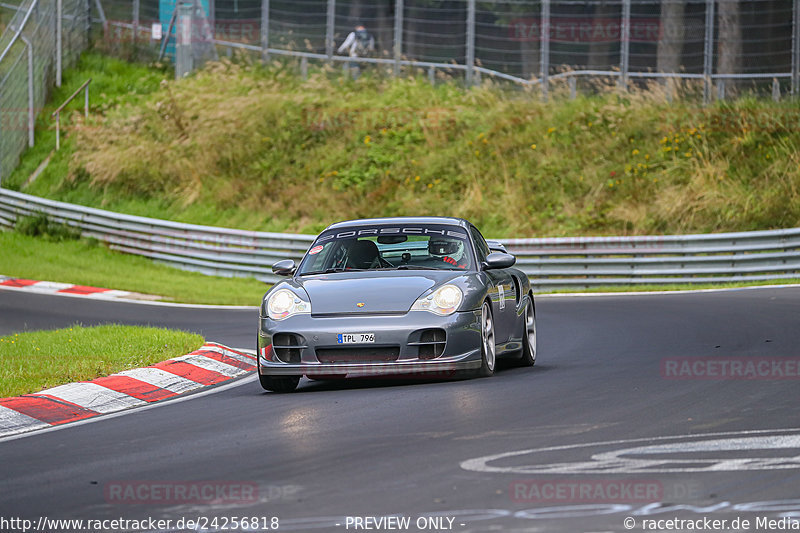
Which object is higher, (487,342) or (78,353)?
(487,342)

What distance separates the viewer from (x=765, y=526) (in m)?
4.95

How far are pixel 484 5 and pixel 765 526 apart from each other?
83.5 ft

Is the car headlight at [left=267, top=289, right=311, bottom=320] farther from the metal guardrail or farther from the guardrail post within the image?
the guardrail post

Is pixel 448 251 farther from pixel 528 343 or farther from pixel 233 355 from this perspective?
pixel 233 355

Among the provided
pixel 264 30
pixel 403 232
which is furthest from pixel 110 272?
pixel 403 232

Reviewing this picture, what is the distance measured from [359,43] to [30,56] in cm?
866

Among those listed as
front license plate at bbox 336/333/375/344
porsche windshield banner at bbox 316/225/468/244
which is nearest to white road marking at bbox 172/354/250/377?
porsche windshield banner at bbox 316/225/468/244

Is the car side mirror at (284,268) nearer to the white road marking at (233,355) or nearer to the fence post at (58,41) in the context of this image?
the white road marking at (233,355)

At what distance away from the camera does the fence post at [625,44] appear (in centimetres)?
2759

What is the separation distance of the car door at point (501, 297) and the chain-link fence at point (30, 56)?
78.0 ft

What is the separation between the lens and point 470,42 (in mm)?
30141

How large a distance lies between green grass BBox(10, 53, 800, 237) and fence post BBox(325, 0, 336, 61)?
1062 millimetres

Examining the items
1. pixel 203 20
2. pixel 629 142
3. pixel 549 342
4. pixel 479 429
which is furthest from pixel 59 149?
pixel 479 429
